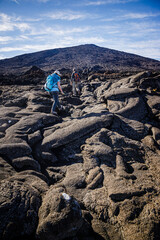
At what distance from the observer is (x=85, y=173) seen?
12.9ft

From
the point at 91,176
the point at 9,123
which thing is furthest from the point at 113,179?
the point at 9,123

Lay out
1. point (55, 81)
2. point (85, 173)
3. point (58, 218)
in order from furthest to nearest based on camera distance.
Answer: point (55, 81), point (85, 173), point (58, 218)

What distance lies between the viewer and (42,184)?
Result: 3.18 m

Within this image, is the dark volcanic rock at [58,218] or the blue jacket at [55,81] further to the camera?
the blue jacket at [55,81]

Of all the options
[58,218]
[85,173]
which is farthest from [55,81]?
[58,218]

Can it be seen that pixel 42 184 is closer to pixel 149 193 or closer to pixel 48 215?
pixel 48 215

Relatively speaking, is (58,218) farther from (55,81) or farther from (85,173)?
(55,81)

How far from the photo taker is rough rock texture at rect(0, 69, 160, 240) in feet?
7.56

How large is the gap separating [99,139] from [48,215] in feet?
9.95

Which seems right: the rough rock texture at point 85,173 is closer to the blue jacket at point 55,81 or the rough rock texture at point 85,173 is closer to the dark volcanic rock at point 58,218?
the dark volcanic rock at point 58,218

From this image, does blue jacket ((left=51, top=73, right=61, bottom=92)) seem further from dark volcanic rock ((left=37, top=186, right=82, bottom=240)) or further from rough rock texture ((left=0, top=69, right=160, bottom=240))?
dark volcanic rock ((left=37, top=186, right=82, bottom=240))

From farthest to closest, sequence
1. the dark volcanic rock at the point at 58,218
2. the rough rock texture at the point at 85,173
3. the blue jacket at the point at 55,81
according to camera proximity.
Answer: the blue jacket at the point at 55,81, the rough rock texture at the point at 85,173, the dark volcanic rock at the point at 58,218

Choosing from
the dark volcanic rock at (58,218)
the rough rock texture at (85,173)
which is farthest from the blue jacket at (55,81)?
the dark volcanic rock at (58,218)

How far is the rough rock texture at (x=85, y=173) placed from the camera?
230cm
